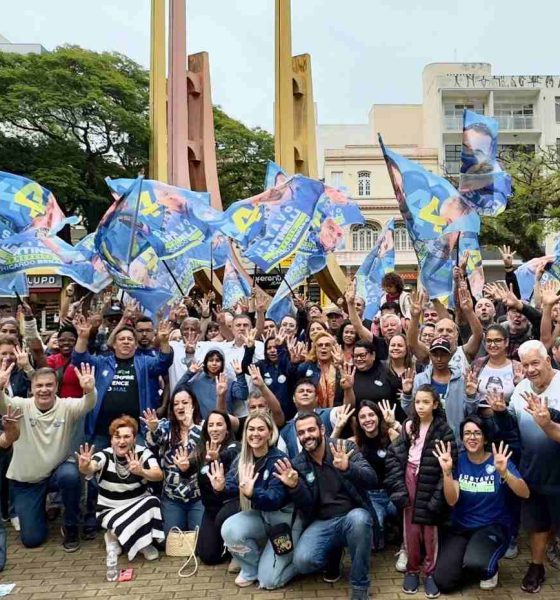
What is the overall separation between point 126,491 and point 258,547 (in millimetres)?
1180

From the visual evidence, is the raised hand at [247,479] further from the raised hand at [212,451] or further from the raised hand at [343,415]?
the raised hand at [343,415]

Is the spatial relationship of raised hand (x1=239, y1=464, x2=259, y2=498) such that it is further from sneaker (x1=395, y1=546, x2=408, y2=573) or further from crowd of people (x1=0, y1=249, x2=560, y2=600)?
sneaker (x1=395, y1=546, x2=408, y2=573)

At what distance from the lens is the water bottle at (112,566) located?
4.57m

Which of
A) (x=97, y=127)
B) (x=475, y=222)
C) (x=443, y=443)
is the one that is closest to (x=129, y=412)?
(x=443, y=443)

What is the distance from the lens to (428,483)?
14.0 feet

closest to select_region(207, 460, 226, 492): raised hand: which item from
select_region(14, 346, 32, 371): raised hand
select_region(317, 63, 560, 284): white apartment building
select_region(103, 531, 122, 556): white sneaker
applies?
select_region(103, 531, 122, 556): white sneaker

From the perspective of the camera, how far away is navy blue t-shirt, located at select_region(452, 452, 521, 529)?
4.28 meters

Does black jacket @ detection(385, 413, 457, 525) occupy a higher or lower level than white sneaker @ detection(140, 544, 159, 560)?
higher

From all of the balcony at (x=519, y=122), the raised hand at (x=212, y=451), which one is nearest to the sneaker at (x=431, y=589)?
the raised hand at (x=212, y=451)

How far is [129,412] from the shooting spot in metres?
5.53

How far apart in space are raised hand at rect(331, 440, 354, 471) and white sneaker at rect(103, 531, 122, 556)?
6.04 feet

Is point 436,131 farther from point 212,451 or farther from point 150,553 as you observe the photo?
point 150,553

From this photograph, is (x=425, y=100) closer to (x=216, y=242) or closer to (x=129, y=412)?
(x=216, y=242)

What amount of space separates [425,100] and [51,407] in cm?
4379
